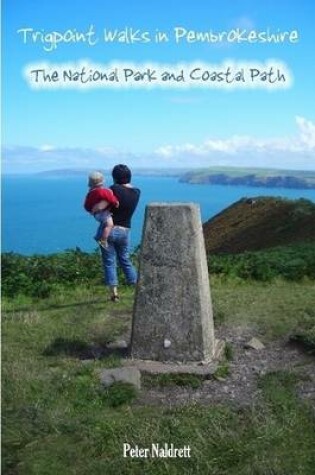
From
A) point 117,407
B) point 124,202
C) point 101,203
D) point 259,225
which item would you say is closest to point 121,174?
point 124,202

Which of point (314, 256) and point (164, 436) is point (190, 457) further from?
point (314, 256)

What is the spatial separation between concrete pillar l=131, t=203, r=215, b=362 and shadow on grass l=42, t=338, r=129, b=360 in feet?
1.47

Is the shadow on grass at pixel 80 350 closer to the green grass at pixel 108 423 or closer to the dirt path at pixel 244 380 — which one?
the green grass at pixel 108 423

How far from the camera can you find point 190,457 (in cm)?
471

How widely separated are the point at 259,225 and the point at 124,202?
22.9 metres

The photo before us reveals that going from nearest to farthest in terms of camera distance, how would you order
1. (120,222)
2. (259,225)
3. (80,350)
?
(80,350) → (120,222) → (259,225)

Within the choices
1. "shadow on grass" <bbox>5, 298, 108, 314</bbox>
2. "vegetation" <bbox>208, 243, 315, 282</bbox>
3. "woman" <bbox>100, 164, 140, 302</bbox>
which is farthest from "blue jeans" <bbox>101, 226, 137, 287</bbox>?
"vegetation" <bbox>208, 243, 315, 282</bbox>

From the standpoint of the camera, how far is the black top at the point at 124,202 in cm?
905

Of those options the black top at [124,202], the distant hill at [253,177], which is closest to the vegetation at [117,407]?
the black top at [124,202]

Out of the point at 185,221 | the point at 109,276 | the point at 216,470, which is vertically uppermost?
the point at 185,221

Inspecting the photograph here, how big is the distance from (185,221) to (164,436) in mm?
2494

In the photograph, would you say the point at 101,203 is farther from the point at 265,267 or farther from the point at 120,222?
the point at 265,267

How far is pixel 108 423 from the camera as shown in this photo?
203 inches

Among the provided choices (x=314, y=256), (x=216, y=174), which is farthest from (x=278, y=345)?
(x=216, y=174)
